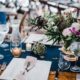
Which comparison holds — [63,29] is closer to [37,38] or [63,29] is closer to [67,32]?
[67,32]

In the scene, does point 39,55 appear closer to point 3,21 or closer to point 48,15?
point 48,15

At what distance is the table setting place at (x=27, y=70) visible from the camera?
42.5 inches

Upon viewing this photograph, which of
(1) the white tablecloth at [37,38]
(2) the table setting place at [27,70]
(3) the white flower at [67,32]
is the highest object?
(3) the white flower at [67,32]

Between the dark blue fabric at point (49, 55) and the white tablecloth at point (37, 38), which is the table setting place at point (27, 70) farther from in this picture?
the white tablecloth at point (37, 38)

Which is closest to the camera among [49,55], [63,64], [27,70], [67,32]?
[27,70]

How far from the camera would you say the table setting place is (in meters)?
1.08

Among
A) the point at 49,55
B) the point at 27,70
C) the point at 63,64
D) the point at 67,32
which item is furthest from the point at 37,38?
the point at 27,70

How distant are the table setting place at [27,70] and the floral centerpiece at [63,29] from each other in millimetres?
180

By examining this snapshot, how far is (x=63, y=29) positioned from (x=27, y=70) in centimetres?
36

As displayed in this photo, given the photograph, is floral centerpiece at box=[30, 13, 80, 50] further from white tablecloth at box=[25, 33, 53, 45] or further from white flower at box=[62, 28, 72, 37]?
white tablecloth at box=[25, 33, 53, 45]

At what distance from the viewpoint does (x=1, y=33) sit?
1932mm

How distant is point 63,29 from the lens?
1.28 m

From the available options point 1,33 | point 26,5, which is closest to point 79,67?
point 1,33

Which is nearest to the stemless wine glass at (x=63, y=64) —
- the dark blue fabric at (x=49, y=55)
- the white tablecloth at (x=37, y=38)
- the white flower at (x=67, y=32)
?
Answer: the dark blue fabric at (x=49, y=55)
